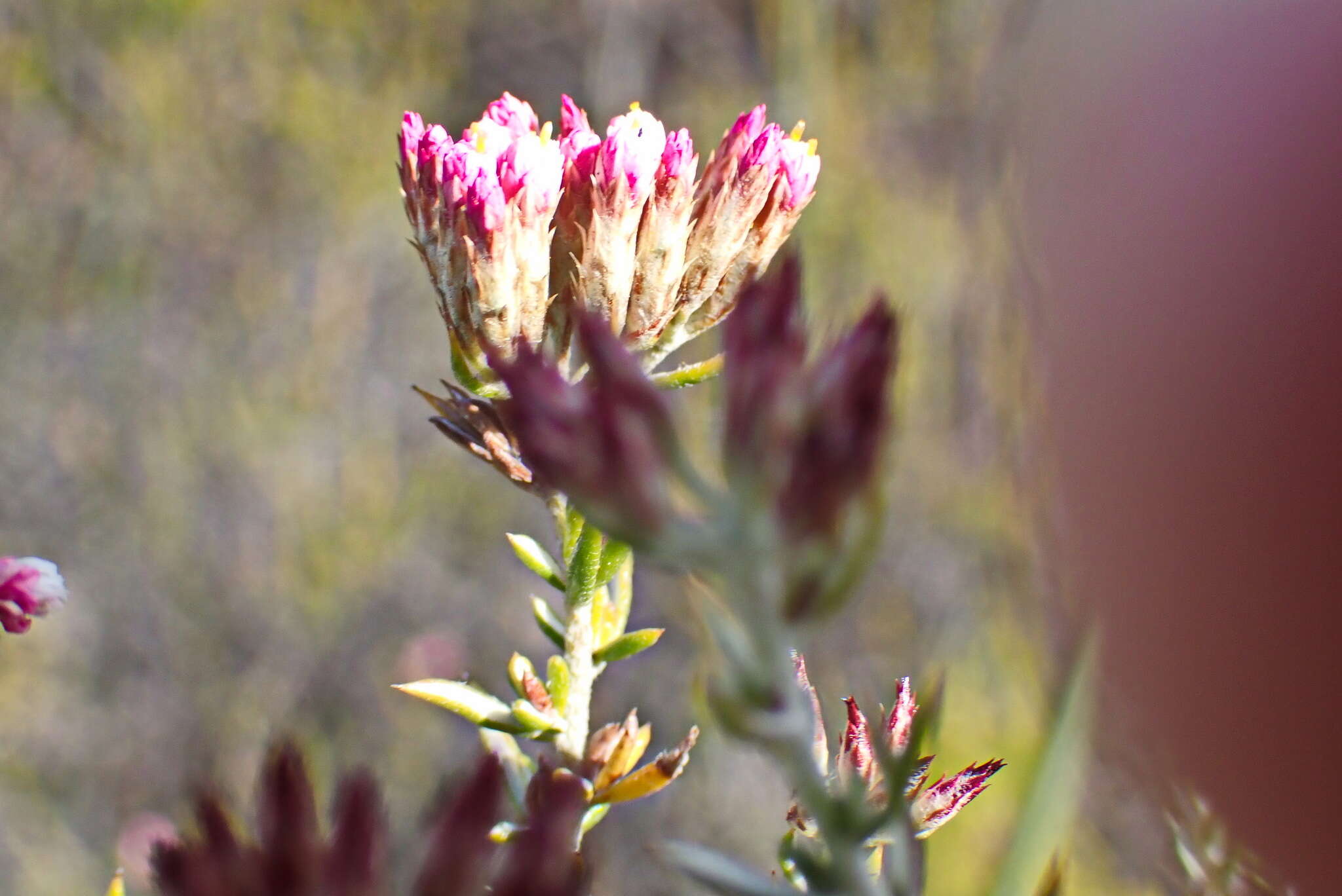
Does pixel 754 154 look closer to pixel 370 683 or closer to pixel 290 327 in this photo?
pixel 370 683

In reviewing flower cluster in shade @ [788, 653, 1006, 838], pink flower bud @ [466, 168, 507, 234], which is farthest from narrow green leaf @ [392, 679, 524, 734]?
pink flower bud @ [466, 168, 507, 234]

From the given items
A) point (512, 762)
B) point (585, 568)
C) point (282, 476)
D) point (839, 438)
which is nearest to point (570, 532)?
point (585, 568)

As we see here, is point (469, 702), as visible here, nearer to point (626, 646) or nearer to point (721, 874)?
point (626, 646)

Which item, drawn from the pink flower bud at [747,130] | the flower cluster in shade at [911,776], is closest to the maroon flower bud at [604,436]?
the flower cluster in shade at [911,776]

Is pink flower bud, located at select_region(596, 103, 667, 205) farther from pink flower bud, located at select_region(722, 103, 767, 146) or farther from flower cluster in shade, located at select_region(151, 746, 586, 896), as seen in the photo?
flower cluster in shade, located at select_region(151, 746, 586, 896)

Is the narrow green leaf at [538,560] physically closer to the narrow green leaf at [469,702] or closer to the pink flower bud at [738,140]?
the narrow green leaf at [469,702]

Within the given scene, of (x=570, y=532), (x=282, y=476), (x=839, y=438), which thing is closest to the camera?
(x=839, y=438)

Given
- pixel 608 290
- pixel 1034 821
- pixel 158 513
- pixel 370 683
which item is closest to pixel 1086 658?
pixel 1034 821

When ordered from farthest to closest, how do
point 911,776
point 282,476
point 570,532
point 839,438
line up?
1. point 282,476
2. point 570,532
3. point 911,776
4. point 839,438
